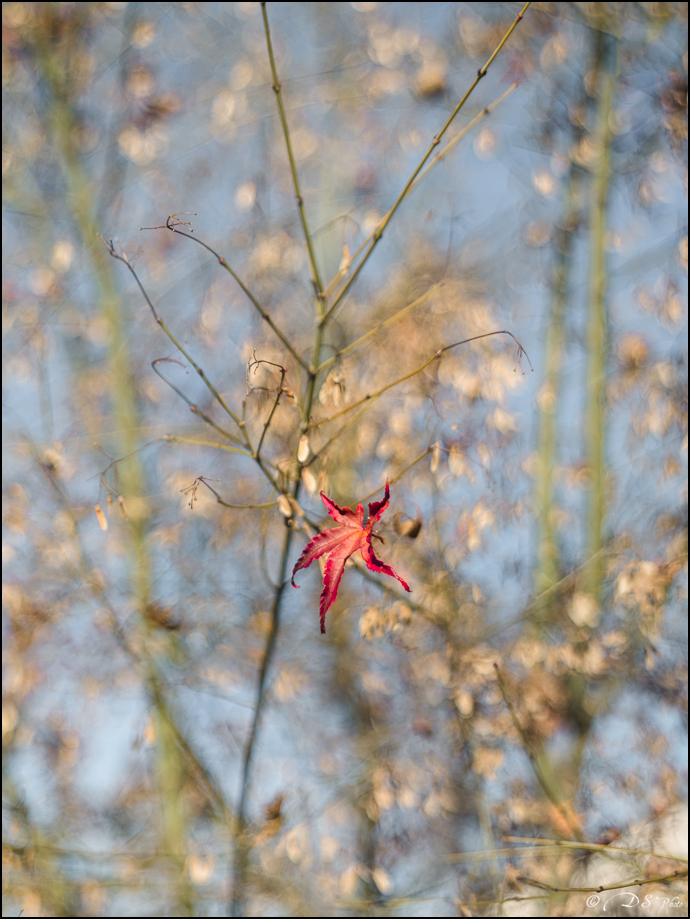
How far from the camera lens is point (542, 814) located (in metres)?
2.84

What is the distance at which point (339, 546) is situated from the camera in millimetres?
1363

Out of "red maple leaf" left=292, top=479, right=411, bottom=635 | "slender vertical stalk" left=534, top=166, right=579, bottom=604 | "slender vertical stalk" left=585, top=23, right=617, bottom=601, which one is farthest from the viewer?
"slender vertical stalk" left=534, top=166, right=579, bottom=604

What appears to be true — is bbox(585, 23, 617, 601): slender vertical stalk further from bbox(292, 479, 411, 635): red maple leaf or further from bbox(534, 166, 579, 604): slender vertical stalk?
bbox(292, 479, 411, 635): red maple leaf

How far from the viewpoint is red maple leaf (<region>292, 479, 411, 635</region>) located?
1286 mm

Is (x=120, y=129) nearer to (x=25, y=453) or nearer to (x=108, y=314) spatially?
(x=108, y=314)

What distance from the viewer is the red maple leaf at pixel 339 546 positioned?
50.6 inches

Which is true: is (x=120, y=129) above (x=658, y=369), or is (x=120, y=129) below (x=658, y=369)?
above

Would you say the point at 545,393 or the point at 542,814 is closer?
the point at 542,814

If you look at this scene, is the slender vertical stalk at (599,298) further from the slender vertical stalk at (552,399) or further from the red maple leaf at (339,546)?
the red maple leaf at (339,546)

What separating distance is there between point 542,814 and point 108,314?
329 centimetres

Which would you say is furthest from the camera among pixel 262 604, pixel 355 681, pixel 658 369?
pixel 355 681

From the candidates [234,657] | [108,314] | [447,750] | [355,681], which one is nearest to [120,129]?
[108,314]

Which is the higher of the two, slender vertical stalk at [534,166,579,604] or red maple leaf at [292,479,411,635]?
slender vertical stalk at [534,166,579,604]

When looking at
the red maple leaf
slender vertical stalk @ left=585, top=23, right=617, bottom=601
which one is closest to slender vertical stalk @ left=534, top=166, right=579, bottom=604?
slender vertical stalk @ left=585, top=23, right=617, bottom=601
